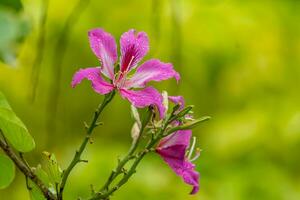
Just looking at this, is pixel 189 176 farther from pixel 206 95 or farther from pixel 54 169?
pixel 206 95

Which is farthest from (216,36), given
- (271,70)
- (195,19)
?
(271,70)

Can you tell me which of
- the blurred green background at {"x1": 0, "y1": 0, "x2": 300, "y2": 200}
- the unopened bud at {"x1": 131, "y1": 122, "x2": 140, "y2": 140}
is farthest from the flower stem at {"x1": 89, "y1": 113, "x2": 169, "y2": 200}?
the blurred green background at {"x1": 0, "y1": 0, "x2": 300, "y2": 200}

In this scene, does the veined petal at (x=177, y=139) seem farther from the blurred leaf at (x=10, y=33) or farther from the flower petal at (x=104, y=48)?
the blurred leaf at (x=10, y=33)

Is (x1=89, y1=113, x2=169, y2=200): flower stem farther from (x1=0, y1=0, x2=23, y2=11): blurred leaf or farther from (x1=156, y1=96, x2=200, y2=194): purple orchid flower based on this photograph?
(x1=0, y1=0, x2=23, y2=11): blurred leaf

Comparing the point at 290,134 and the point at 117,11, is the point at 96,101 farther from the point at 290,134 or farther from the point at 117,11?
the point at 290,134

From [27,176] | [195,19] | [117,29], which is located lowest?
[27,176]

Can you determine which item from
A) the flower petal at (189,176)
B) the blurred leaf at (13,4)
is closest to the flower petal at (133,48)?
the flower petal at (189,176)

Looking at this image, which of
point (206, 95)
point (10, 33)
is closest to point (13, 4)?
point (10, 33)
